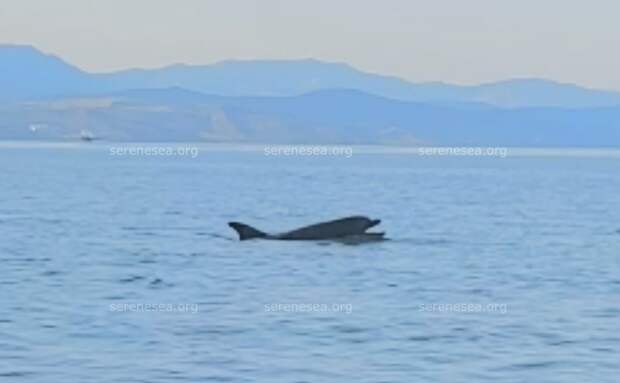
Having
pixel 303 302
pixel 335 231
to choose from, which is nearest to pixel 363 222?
pixel 335 231

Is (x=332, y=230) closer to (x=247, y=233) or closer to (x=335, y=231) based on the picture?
(x=335, y=231)

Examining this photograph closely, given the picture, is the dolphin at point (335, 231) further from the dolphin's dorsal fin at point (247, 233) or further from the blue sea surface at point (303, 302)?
the blue sea surface at point (303, 302)

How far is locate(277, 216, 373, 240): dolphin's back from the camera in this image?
1676 inches

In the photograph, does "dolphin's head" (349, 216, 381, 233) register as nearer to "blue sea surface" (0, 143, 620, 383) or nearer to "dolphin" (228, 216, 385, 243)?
"dolphin" (228, 216, 385, 243)

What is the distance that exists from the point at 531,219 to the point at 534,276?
90.4 feet

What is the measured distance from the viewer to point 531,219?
62656 mm

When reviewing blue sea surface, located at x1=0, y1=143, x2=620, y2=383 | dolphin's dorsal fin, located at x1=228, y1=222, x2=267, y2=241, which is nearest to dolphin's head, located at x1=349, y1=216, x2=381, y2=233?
blue sea surface, located at x1=0, y1=143, x2=620, y2=383

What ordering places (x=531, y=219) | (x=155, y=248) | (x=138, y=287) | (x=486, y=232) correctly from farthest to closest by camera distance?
(x=531, y=219) < (x=486, y=232) < (x=155, y=248) < (x=138, y=287)

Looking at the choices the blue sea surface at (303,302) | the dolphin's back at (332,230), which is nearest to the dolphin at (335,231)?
the dolphin's back at (332,230)

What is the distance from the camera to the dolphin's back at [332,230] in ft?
140

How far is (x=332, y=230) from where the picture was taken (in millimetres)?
42969

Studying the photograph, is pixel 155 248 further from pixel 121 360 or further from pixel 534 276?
pixel 121 360

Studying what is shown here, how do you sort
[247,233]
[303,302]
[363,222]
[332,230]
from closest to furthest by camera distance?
[303,302], [363,222], [332,230], [247,233]

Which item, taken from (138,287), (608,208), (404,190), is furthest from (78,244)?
(404,190)
